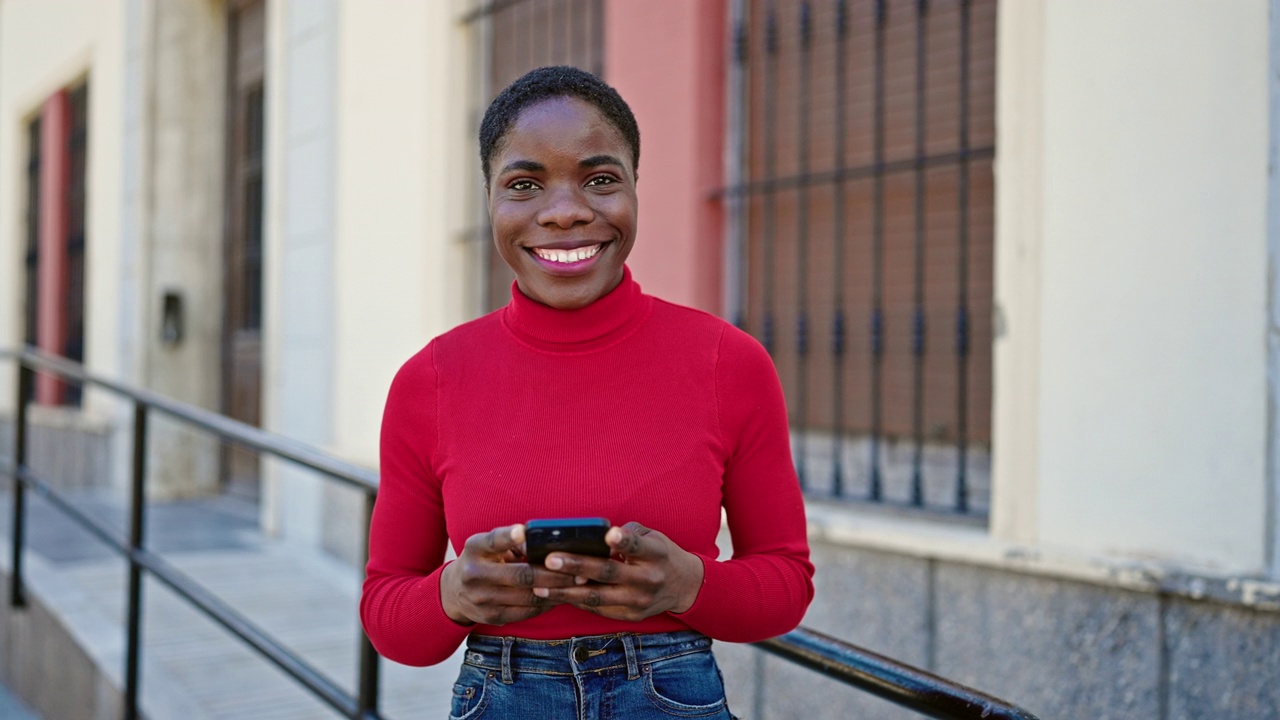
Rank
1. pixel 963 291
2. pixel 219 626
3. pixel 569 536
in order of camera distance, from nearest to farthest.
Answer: pixel 569 536 → pixel 963 291 → pixel 219 626

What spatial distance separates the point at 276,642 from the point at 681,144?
7.24 ft

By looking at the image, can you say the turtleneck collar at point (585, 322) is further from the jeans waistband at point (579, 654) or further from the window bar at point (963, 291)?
the window bar at point (963, 291)

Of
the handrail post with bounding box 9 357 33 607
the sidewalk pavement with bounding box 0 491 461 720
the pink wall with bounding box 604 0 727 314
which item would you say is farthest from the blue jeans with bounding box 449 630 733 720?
the handrail post with bounding box 9 357 33 607

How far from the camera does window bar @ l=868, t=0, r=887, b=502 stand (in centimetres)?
357

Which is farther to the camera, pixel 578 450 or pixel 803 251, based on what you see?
pixel 803 251

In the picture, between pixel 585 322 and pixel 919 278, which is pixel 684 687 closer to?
pixel 585 322

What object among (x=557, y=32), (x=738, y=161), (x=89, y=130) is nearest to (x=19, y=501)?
(x=557, y=32)

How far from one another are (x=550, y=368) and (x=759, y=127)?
296 cm

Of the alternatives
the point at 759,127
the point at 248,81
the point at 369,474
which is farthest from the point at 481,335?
the point at 248,81

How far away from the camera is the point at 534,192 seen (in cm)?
129

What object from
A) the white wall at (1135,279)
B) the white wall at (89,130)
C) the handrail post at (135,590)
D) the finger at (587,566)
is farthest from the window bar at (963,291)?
the white wall at (89,130)

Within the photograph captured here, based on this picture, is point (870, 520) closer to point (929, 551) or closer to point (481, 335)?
point (929, 551)

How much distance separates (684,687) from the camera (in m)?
1.26

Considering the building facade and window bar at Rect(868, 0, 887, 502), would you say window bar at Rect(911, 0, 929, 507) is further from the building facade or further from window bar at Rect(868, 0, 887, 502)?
window bar at Rect(868, 0, 887, 502)
